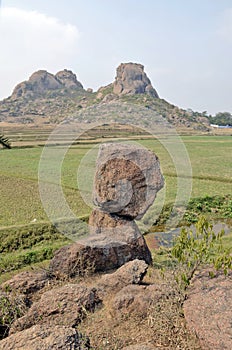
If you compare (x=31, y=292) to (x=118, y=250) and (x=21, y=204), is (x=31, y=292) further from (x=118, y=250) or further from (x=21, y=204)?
(x=21, y=204)

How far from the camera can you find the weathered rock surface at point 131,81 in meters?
128

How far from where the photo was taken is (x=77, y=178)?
21.7 meters

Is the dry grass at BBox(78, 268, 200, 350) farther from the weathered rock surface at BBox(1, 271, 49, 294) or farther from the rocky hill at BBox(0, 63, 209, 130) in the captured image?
the rocky hill at BBox(0, 63, 209, 130)

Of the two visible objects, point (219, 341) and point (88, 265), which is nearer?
point (219, 341)

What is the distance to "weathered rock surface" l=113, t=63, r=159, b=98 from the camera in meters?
128

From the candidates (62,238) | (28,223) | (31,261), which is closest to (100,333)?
(31,261)

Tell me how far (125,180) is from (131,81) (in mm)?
128711

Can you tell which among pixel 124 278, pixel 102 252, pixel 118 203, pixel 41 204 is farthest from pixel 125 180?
pixel 41 204

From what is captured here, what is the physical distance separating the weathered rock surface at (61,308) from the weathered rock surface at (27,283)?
1.10 m

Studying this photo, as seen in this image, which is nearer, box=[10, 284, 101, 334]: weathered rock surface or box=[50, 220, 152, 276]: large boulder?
box=[10, 284, 101, 334]: weathered rock surface

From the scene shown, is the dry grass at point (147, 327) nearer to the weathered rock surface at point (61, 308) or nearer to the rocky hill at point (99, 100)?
the weathered rock surface at point (61, 308)

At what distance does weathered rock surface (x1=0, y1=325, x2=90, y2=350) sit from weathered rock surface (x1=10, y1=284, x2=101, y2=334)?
28.7 inches

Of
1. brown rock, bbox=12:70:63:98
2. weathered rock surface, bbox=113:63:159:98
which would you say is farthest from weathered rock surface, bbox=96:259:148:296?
brown rock, bbox=12:70:63:98

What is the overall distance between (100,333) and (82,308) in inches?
22.2
